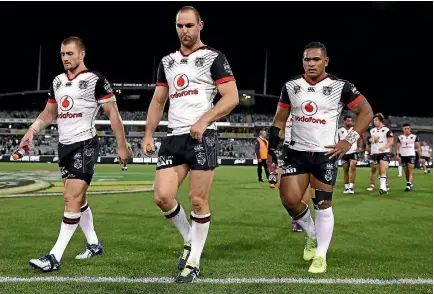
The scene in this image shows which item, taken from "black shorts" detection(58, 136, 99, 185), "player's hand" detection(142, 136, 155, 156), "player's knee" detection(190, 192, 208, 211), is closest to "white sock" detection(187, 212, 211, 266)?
"player's knee" detection(190, 192, 208, 211)

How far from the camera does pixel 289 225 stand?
761 cm

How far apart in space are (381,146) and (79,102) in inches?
431

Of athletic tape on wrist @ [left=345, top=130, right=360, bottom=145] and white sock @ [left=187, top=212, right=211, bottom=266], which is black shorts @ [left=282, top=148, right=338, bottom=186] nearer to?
athletic tape on wrist @ [left=345, top=130, right=360, bottom=145]

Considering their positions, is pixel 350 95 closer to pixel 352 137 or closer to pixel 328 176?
pixel 352 137

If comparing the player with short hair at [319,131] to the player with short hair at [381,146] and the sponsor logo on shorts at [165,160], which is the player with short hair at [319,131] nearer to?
the sponsor logo on shorts at [165,160]

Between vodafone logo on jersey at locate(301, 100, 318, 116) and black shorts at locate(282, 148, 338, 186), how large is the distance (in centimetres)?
45

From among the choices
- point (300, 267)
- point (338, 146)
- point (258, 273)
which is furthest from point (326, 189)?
point (258, 273)

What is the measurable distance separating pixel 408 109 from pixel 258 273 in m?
70.6

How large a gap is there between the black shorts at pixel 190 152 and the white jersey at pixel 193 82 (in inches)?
3.5

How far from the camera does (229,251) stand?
5.44 m

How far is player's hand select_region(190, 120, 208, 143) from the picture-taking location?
153 inches

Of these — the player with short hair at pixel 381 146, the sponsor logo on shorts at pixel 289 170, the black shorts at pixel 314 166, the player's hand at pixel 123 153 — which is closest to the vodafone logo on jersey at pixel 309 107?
the black shorts at pixel 314 166

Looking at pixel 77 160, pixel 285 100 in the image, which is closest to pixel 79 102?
pixel 77 160

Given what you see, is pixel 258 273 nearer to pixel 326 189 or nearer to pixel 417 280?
pixel 326 189
